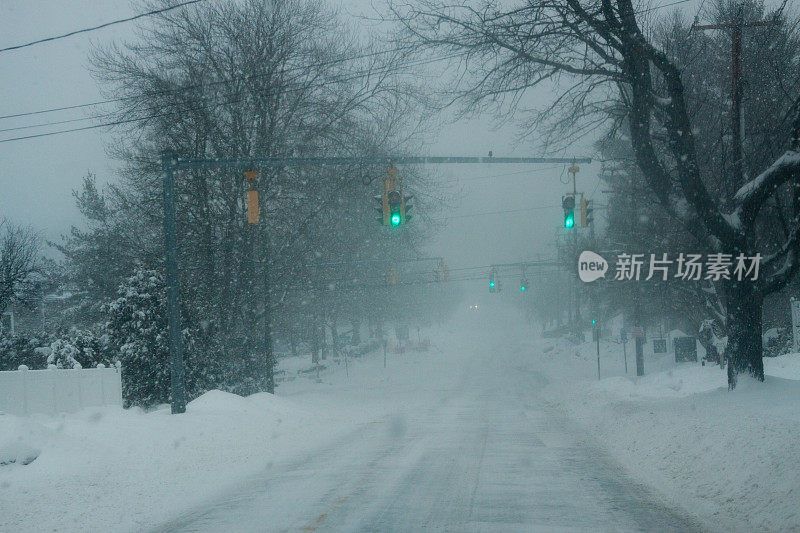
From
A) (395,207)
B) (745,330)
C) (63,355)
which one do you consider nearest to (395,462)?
(395,207)

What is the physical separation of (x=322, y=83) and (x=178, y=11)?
5929 mm

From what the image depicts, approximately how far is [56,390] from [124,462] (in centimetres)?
608

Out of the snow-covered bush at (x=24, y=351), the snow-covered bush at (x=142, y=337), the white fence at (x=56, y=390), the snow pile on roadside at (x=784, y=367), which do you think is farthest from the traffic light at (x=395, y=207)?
the snow-covered bush at (x=24, y=351)

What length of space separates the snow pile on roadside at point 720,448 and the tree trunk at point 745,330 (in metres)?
0.33

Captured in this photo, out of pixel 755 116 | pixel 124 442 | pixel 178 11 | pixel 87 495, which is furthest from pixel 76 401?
pixel 755 116

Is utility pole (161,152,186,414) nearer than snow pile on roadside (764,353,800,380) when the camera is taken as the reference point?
Yes

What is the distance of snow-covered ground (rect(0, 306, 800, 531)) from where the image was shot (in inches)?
374

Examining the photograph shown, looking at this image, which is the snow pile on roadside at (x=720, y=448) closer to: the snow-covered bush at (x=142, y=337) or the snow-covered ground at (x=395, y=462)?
the snow-covered ground at (x=395, y=462)

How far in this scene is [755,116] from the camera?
2141 cm

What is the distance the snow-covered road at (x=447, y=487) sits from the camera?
29.0ft

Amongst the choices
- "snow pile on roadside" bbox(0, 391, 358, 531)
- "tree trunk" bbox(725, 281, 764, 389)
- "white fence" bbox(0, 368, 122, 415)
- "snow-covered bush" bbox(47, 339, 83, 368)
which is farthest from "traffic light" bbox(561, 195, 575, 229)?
"snow-covered bush" bbox(47, 339, 83, 368)

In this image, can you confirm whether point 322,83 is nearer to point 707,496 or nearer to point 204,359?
point 204,359

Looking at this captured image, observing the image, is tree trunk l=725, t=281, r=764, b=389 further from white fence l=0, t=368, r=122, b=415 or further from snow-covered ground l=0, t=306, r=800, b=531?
white fence l=0, t=368, r=122, b=415

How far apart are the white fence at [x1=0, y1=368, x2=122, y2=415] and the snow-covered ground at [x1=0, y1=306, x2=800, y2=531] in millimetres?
1980
